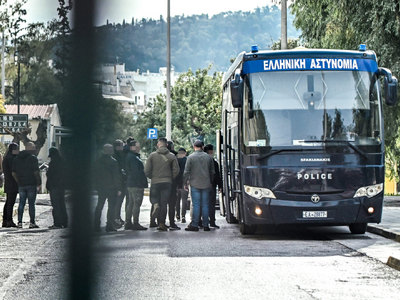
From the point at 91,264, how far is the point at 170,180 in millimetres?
11312

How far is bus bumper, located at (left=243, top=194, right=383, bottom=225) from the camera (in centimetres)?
1071

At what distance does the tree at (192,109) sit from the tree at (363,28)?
26.8 metres

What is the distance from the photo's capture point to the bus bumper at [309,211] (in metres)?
10.7

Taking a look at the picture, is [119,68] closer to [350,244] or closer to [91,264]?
[91,264]

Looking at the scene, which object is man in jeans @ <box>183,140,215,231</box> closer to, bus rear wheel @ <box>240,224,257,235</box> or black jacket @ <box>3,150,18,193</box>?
bus rear wheel @ <box>240,224,257,235</box>

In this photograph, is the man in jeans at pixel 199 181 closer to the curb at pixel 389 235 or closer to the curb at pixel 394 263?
the curb at pixel 389 235

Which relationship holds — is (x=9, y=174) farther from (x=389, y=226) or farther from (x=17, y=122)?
(x=17, y=122)

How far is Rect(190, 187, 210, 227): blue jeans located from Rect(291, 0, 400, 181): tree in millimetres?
7375

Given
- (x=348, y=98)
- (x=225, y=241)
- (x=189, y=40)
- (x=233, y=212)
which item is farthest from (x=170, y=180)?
(x=189, y=40)

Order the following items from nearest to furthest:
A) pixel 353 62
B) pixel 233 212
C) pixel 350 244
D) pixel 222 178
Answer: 1. pixel 350 244
2. pixel 353 62
3. pixel 233 212
4. pixel 222 178

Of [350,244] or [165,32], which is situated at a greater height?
[165,32]

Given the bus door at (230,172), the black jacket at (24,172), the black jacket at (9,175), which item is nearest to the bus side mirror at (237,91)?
the bus door at (230,172)

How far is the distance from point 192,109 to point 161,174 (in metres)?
→ 35.2

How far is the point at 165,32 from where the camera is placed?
5.37ft
